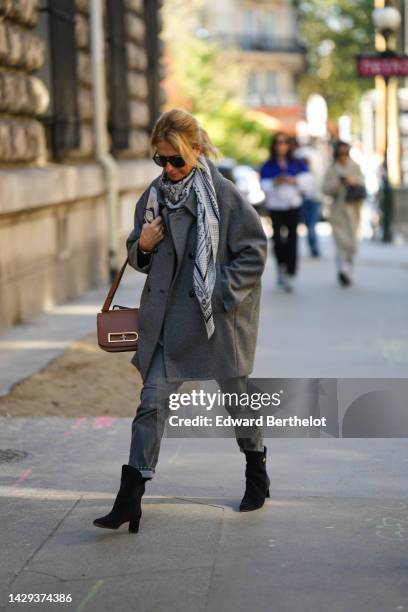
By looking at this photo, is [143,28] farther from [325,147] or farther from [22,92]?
[325,147]

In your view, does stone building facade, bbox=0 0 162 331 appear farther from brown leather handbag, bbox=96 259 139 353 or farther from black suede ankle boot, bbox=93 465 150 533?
black suede ankle boot, bbox=93 465 150 533

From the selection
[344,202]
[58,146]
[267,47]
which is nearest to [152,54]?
[344,202]

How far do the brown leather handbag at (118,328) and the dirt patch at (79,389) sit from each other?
8.06 feet

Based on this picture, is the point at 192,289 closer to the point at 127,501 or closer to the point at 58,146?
the point at 127,501

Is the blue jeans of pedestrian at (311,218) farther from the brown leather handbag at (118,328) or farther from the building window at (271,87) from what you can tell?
the building window at (271,87)

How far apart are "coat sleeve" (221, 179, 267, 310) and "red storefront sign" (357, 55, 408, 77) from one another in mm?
15527

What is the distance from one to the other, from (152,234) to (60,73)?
8156mm

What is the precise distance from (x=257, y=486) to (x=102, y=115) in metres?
9.97

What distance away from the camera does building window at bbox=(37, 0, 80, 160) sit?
508 inches

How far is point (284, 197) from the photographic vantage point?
1512 cm

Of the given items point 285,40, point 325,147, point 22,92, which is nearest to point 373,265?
point 22,92

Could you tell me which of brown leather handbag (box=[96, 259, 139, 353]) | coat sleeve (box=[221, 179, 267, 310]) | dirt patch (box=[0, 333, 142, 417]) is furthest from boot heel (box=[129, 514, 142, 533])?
dirt patch (box=[0, 333, 142, 417])

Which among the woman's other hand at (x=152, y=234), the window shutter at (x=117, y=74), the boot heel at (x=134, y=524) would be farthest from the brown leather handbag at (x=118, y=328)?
the window shutter at (x=117, y=74)

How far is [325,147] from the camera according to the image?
43.5 metres
